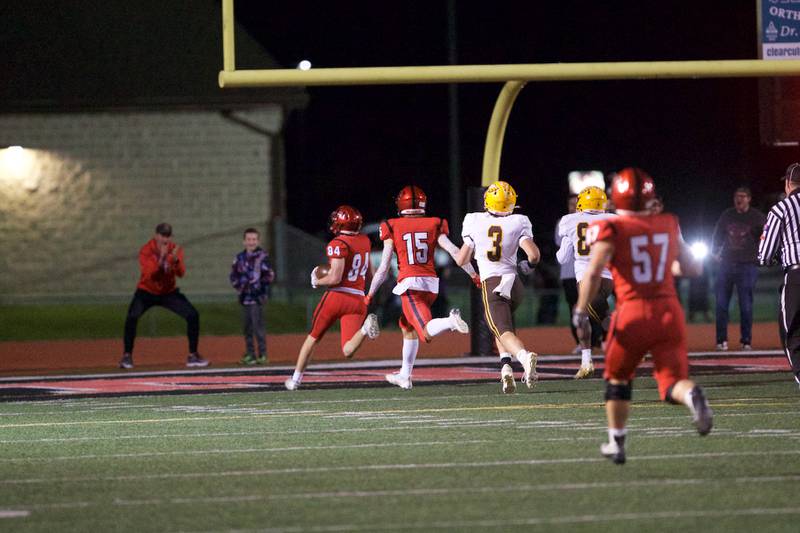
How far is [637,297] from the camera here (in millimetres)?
9156

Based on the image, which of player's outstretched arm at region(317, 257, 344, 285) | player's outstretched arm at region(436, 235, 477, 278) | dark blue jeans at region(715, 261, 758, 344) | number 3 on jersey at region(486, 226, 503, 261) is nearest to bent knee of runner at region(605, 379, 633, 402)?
player's outstretched arm at region(436, 235, 477, 278)

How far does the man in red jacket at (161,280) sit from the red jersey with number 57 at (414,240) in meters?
5.03

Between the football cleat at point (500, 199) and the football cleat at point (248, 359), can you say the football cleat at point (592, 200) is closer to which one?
the football cleat at point (500, 199)

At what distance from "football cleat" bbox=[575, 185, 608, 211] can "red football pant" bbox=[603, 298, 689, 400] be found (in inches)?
244

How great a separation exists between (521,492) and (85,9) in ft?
76.1

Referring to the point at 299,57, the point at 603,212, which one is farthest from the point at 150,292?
the point at 299,57

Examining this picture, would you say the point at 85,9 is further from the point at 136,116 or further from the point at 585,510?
the point at 585,510

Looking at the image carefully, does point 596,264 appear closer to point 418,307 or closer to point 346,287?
Result: point 418,307

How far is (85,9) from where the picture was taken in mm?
29938

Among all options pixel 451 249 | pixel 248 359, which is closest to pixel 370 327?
pixel 451 249

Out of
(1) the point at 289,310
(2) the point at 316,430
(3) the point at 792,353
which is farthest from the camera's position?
(1) the point at 289,310

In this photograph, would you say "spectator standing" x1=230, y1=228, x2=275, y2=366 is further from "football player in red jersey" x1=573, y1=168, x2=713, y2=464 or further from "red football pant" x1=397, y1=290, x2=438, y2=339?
"football player in red jersey" x1=573, y1=168, x2=713, y2=464

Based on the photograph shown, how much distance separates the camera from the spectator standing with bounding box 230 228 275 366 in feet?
63.2

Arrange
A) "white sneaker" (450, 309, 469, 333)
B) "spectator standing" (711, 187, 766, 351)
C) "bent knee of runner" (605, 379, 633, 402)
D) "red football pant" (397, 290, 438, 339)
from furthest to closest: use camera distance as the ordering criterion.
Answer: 1. "spectator standing" (711, 187, 766, 351)
2. "red football pant" (397, 290, 438, 339)
3. "white sneaker" (450, 309, 469, 333)
4. "bent knee of runner" (605, 379, 633, 402)
